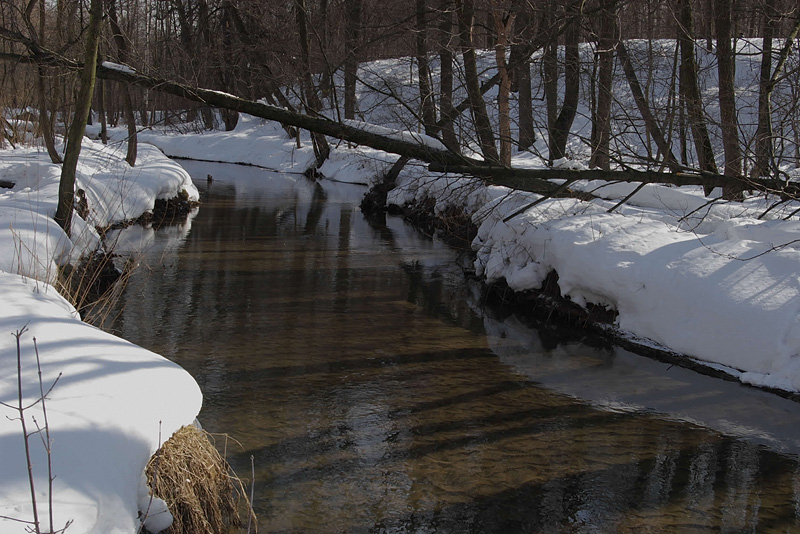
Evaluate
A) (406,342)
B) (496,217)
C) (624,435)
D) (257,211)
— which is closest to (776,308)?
(624,435)

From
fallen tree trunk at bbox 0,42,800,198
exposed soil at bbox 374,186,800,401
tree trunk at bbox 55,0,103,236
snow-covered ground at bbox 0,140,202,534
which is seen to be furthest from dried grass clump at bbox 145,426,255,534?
tree trunk at bbox 55,0,103,236

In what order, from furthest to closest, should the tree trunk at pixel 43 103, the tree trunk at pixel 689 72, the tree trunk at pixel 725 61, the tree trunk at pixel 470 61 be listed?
A: the tree trunk at pixel 43 103 → the tree trunk at pixel 470 61 → the tree trunk at pixel 725 61 → the tree trunk at pixel 689 72

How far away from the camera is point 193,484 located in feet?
12.8

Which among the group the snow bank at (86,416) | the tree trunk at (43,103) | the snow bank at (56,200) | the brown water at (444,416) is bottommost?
the brown water at (444,416)

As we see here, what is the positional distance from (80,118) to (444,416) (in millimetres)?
5858

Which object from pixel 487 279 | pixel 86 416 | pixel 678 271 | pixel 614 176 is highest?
pixel 614 176

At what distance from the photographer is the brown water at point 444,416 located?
15.7 feet

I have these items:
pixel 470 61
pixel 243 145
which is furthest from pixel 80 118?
pixel 243 145

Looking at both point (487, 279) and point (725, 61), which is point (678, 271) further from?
point (725, 61)

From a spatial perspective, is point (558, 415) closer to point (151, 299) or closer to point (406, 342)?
point (406, 342)

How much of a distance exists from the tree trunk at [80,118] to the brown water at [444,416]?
1.29 meters

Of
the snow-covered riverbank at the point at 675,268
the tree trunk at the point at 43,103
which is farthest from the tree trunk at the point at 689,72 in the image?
the tree trunk at the point at 43,103

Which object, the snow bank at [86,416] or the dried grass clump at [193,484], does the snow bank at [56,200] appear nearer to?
the snow bank at [86,416]

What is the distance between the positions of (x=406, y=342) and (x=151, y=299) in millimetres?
3372
